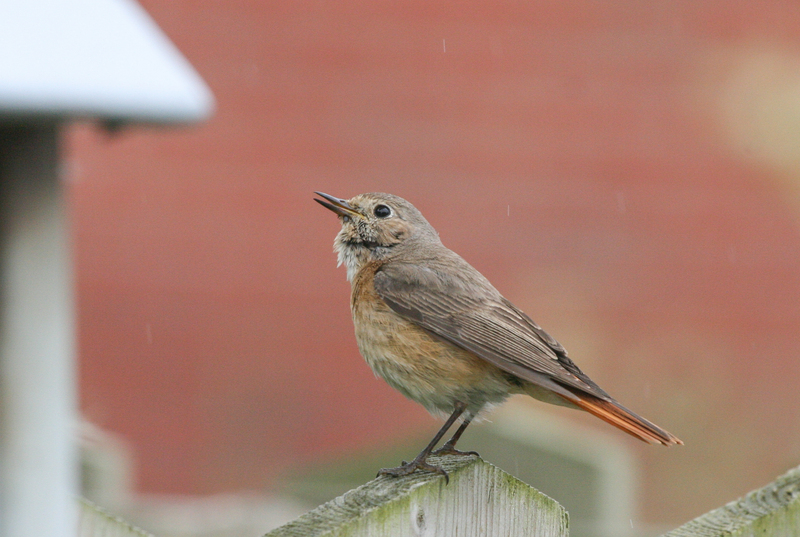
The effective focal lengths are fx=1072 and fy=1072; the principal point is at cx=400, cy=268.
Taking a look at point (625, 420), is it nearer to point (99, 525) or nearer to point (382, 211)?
point (99, 525)

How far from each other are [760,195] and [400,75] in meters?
3.16

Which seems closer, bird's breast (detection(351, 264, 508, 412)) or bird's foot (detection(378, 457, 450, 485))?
bird's foot (detection(378, 457, 450, 485))

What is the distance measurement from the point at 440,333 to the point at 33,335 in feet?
7.76

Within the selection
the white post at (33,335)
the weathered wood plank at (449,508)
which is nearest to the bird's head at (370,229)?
the weathered wood plank at (449,508)

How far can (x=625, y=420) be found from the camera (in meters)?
2.87

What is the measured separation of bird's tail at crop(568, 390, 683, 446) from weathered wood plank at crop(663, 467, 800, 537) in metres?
0.33

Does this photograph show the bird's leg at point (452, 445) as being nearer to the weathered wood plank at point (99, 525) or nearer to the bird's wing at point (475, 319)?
the bird's wing at point (475, 319)

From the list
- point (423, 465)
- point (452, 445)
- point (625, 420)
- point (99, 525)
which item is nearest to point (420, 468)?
point (423, 465)

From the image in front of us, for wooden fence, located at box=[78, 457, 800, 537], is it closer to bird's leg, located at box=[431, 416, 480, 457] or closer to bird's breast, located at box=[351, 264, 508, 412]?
bird's leg, located at box=[431, 416, 480, 457]

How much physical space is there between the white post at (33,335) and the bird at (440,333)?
196 cm

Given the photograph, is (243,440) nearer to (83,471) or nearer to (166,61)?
(83,471)

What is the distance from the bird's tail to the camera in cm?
274

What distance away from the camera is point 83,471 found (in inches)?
173

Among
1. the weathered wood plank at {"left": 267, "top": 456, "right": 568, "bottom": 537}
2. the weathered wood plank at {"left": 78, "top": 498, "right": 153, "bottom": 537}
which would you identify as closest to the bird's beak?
the weathered wood plank at {"left": 267, "top": 456, "right": 568, "bottom": 537}
